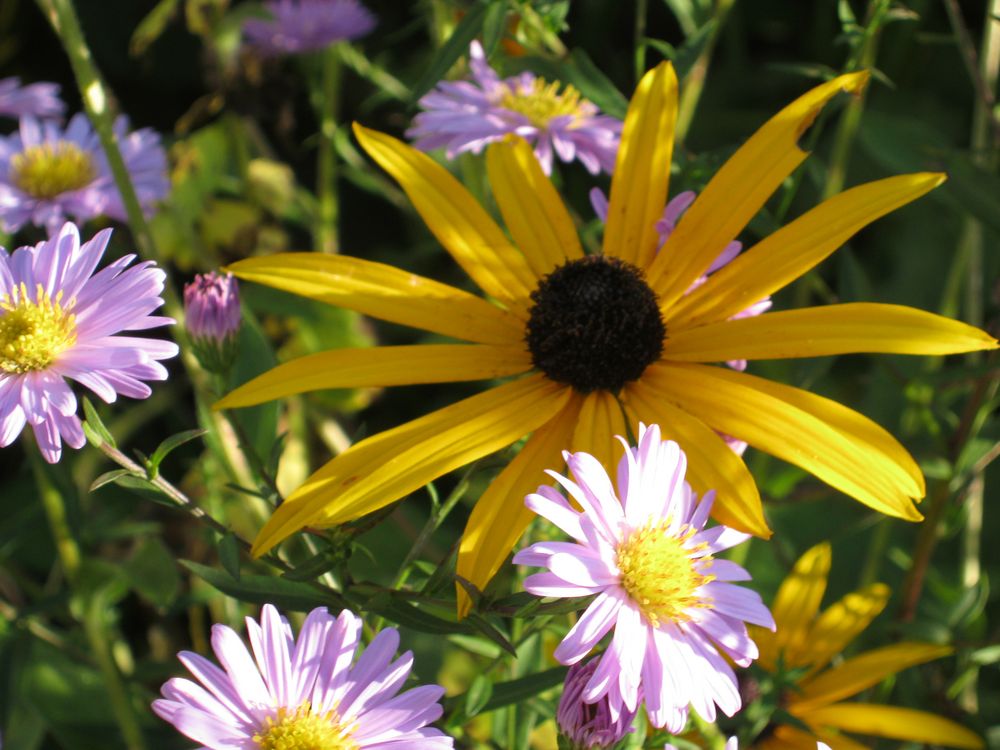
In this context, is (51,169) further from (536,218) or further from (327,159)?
(536,218)

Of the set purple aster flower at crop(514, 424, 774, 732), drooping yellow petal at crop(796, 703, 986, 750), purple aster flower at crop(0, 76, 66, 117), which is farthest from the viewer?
purple aster flower at crop(0, 76, 66, 117)

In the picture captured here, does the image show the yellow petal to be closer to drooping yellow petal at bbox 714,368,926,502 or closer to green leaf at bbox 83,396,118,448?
drooping yellow petal at bbox 714,368,926,502

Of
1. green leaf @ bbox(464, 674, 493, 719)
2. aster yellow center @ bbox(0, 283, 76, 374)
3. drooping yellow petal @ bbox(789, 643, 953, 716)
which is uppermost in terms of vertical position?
aster yellow center @ bbox(0, 283, 76, 374)

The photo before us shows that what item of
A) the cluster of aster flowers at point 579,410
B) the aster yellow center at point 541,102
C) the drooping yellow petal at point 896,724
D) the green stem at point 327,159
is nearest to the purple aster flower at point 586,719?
the cluster of aster flowers at point 579,410

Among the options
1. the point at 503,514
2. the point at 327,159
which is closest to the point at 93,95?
the point at 327,159

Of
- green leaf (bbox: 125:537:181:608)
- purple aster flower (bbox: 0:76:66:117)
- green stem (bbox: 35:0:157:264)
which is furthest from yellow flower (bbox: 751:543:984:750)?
purple aster flower (bbox: 0:76:66:117)

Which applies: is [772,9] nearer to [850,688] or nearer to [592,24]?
[592,24]
